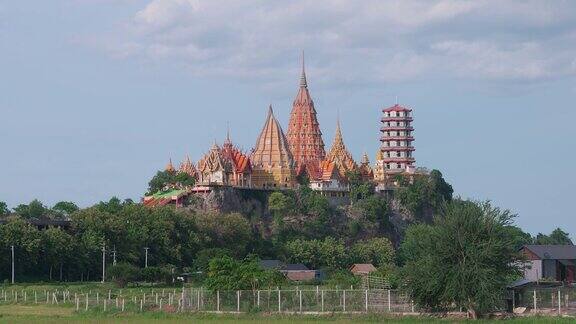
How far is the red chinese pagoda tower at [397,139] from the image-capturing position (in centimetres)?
17238

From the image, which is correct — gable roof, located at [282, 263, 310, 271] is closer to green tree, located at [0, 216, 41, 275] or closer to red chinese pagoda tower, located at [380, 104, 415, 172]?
green tree, located at [0, 216, 41, 275]

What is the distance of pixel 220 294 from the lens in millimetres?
65750

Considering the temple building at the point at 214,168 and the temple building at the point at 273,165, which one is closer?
the temple building at the point at 214,168

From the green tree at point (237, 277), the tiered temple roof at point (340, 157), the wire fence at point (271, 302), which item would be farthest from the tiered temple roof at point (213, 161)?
the wire fence at point (271, 302)

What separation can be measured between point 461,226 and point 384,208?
9973 cm

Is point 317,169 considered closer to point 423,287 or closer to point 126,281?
point 126,281

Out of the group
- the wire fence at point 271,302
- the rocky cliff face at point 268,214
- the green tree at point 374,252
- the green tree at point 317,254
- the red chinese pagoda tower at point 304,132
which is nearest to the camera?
the wire fence at point 271,302

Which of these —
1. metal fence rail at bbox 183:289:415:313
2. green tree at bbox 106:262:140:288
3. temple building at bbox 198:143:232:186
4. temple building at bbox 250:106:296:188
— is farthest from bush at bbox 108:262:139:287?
Result: temple building at bbox 250:106:296:188

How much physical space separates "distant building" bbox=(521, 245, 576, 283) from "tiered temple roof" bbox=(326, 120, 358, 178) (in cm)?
6455

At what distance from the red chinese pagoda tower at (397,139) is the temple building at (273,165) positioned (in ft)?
50.6

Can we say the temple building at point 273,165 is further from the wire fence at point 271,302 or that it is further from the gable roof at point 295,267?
the wire fence at point 271,302

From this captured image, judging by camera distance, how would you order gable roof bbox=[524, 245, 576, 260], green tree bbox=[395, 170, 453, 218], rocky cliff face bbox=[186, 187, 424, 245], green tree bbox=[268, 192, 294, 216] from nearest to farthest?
gable roof bbox=[524, 245, 576, 260], rocky cliff face bbox=[186, 187, 424, 245], green tree bbox=[268, 192, 294, 216], green tree bbox=[395, 170, 453, 218]

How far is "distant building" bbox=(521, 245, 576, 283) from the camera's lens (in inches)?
3861

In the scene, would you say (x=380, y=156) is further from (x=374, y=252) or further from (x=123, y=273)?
(x=123, y=273)
